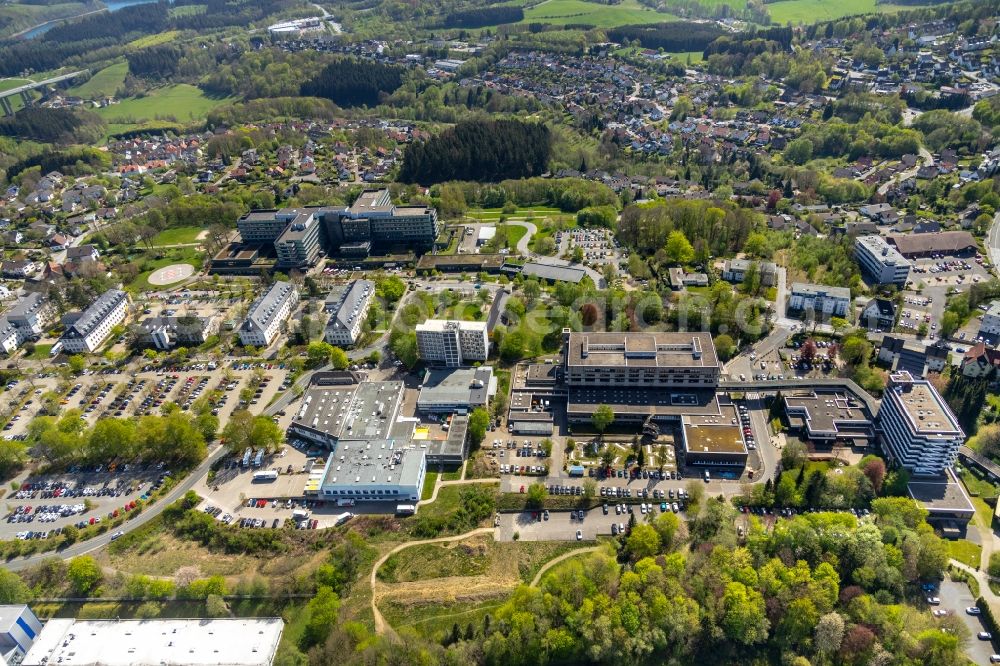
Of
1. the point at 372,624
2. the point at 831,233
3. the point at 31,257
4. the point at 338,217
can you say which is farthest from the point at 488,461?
the point at 31,257

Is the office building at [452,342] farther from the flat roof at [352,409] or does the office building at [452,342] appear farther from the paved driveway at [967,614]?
the paved driveway at [967,614]

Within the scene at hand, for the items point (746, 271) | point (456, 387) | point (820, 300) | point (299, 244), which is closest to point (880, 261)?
point (820, 300)

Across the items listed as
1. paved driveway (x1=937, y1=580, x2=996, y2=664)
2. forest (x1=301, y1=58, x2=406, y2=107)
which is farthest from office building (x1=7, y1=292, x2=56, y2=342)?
forest (x1=301, y1=58, x2=406, y2=107)

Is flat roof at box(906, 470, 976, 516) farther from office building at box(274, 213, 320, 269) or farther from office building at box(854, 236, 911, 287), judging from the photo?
office building at box(274, 213, 320, 269)

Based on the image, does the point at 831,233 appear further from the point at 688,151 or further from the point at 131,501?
the point at 131,501

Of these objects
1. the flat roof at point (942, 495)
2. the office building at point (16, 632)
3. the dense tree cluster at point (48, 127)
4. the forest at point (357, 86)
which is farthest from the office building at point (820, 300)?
the dense tree cluster at point (48, 127)

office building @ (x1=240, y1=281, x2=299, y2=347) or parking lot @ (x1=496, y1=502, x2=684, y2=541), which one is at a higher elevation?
office building @ (x1=240, y1=281, x2=299, y2=347)

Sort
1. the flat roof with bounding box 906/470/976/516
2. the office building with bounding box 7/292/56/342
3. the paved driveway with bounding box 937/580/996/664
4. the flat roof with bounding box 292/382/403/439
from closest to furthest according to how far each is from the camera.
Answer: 1. the paved driveway with bounding box 937/580/996/664
2. the flat roof with bounding box 906/470/976/516
3. the flat roof with bounding box 292/382/403/439
4. the office building with bounding box 7/292/56/342
